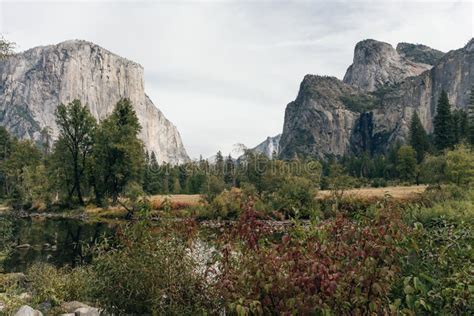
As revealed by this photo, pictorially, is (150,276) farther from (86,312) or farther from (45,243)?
(45,243)

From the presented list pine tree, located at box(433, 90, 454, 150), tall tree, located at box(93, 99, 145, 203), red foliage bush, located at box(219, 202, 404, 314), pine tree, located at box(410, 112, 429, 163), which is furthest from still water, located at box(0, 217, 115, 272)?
pine tree, located at box(410, 112, 429, 163)

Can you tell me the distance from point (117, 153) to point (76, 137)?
546 cm

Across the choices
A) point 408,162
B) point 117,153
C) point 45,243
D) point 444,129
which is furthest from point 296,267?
point 444,129

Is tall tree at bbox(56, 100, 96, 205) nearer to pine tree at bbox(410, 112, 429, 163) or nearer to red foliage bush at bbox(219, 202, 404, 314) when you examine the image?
red foliage bush at bbox(219, 202, 404, 314)

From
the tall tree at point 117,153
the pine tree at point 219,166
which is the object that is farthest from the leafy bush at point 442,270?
the pine tree at point 219,166

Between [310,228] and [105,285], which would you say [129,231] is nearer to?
[105,285]

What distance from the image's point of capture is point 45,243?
25875mm

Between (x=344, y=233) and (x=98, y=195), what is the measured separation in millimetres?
49456

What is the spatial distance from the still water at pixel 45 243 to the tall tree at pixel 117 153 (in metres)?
12.5

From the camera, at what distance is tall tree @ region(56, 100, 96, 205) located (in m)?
47.2

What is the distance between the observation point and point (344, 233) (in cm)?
435

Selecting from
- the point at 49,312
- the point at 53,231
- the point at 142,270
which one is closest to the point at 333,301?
the point at 142,270

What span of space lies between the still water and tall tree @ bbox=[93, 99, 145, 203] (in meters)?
12.5

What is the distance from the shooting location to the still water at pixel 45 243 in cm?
1766
